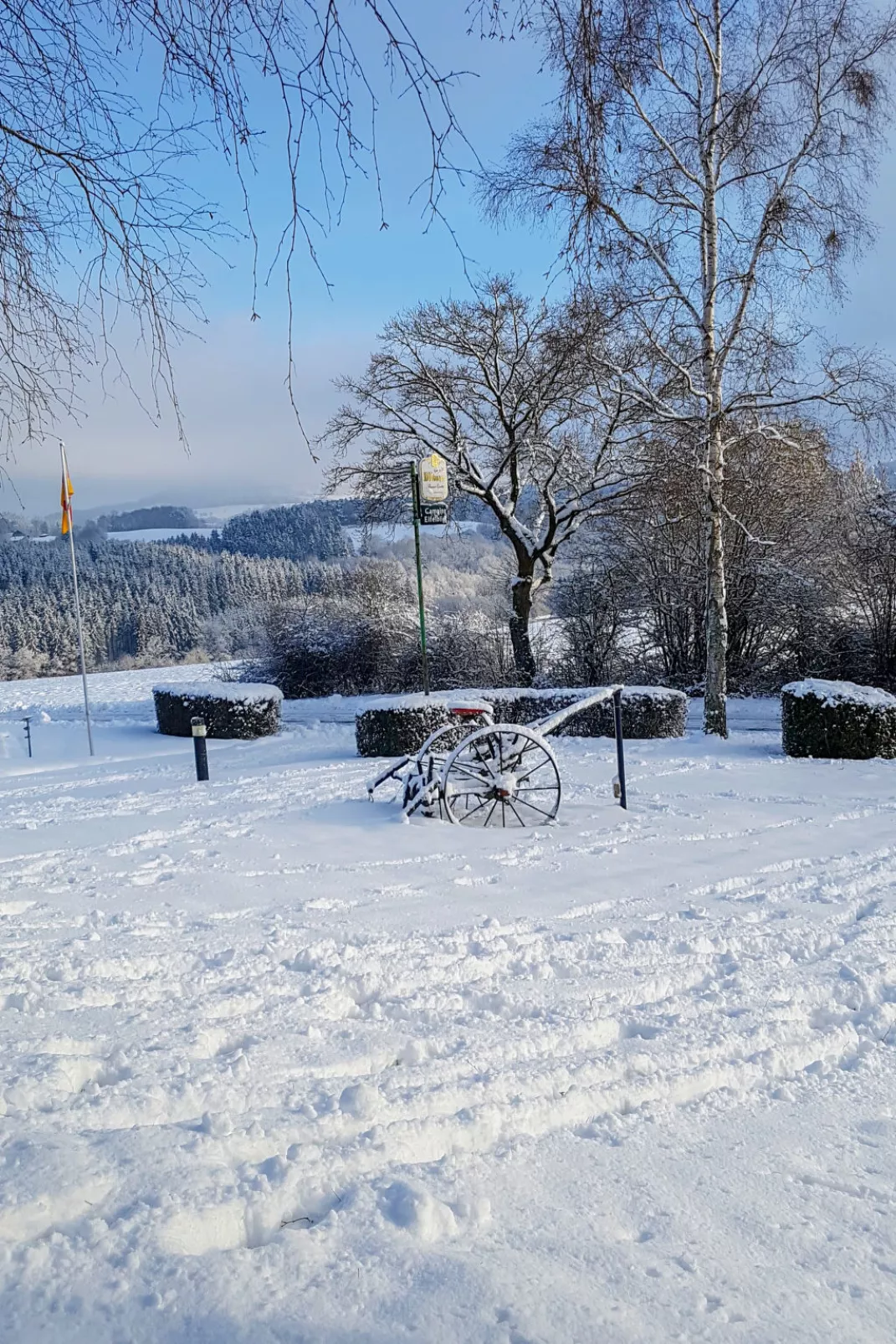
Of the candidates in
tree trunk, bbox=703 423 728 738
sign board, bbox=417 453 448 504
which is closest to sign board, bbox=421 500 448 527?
sign board, bbox=417 453 448 504

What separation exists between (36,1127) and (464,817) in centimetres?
464

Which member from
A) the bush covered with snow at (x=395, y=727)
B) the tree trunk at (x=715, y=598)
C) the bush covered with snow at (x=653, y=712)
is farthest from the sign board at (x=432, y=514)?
the tree trunk at (x=715, y=598)

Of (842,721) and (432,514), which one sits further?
(432,514)

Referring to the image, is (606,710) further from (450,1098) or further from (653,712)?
(450,1098)

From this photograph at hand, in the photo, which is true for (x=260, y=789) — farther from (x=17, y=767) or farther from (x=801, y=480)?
(x=801, y=480)

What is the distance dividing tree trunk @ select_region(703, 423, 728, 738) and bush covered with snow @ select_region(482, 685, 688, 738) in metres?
0.48

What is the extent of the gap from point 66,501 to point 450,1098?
13.3m

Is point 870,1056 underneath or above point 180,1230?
underneath

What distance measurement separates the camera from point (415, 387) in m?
16.7

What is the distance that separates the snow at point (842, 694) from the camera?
30.8 ft

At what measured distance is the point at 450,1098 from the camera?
2363mm

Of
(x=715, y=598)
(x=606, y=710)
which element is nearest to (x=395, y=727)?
(x=606, y=710)

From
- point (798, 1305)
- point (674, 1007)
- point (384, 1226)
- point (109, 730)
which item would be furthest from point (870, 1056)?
point (109, 730)

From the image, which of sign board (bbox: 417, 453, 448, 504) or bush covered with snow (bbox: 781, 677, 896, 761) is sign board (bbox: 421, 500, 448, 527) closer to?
sign board (bbox: 417, 453, 448, 504)
